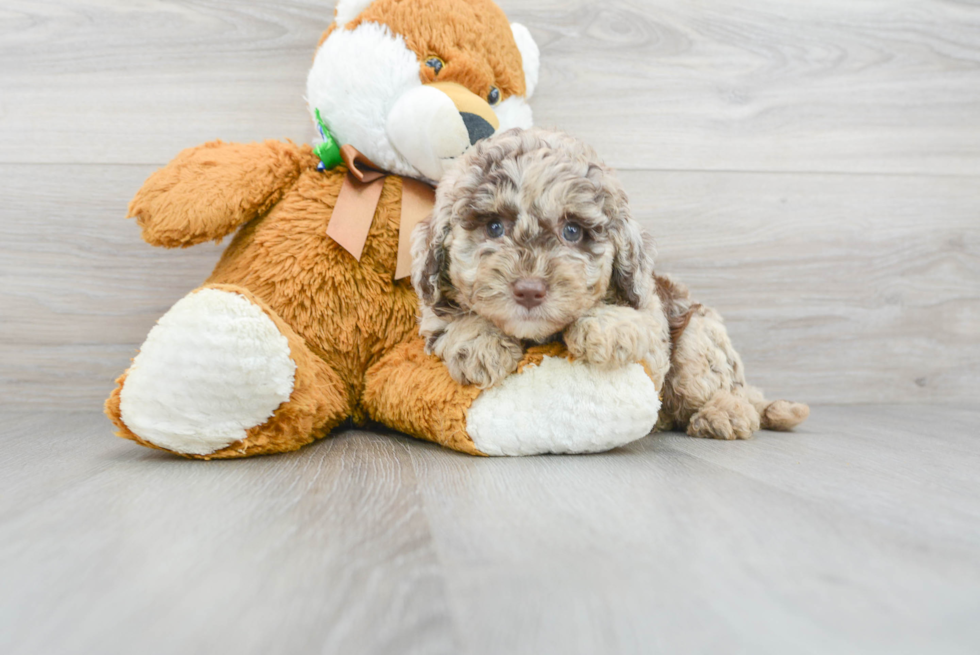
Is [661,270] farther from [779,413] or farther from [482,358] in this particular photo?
[482,358]

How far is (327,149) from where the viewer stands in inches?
50.8

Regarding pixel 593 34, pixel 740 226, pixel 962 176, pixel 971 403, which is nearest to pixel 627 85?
pixel 593 34

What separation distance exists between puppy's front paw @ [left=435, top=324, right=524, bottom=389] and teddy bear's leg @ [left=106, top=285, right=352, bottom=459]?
0.26 m

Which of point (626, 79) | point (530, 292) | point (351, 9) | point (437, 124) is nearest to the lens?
point (530, 292)

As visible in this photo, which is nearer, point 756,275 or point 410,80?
point 410,80

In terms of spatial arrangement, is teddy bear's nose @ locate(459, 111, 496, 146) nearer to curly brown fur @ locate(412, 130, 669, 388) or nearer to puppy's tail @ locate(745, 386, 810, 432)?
curly brown fur @ locate(412, 130, 669, 388)

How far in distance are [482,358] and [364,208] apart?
16.3 inches

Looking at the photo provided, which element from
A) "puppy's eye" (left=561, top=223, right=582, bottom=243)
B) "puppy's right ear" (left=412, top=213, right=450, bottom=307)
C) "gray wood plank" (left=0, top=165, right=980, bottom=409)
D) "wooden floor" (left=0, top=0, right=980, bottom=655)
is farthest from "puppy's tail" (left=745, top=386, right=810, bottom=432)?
"puppy's right ear" (left=412, top=213, right=450, bottom=307)

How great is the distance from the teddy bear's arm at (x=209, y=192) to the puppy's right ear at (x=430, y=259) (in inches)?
14.3

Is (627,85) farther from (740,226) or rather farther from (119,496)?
(119,496)

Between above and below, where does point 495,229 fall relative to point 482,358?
above

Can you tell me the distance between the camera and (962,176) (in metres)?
1.81

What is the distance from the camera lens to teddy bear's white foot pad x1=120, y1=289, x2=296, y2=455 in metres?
0.99

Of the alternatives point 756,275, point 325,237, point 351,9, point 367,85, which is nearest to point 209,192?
point 325,237
